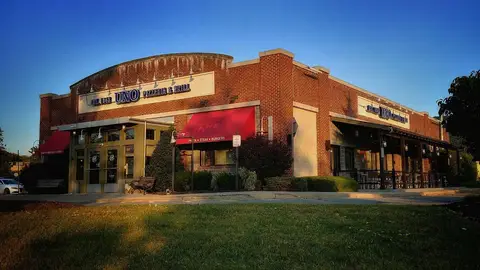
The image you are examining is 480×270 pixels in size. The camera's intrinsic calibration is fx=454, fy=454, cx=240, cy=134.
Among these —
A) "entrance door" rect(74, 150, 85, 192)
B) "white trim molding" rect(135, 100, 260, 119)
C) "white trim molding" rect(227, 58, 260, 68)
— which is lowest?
"entrance door" rect(74, 150, 85, 192)

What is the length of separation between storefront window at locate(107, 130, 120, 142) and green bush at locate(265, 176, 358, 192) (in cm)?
826

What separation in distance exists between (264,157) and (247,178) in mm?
1414

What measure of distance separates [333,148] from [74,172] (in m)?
15.3

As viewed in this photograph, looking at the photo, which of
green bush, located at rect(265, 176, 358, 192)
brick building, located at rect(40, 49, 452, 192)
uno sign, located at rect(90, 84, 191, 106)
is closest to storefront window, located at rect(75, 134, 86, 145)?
brick building, located at rect(40, 49, 452, 192)

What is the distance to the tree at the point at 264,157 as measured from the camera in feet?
67.1

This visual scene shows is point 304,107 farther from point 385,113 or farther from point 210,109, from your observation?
point 385,113

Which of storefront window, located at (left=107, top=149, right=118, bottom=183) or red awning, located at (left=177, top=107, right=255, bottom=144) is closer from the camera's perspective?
red awning, located at (left=177, top=107, right=255, bottom=144)

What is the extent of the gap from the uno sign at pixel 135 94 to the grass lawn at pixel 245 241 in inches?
703

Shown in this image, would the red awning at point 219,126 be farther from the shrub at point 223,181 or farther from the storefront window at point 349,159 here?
the storefront window at point 349,159

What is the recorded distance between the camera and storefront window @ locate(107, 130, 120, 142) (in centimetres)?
2315

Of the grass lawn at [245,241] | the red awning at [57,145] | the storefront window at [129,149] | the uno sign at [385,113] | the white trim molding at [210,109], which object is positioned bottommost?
the grass lawn at [245,241]

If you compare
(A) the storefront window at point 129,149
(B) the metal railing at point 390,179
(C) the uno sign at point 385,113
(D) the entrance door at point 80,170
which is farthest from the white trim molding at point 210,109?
(C) the uno sign at point 385,113

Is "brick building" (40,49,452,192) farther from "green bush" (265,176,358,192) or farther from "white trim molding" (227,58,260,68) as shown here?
"green bush" (265,176,358,192)

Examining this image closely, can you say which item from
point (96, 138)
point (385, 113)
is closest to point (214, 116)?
point (96, 138)
